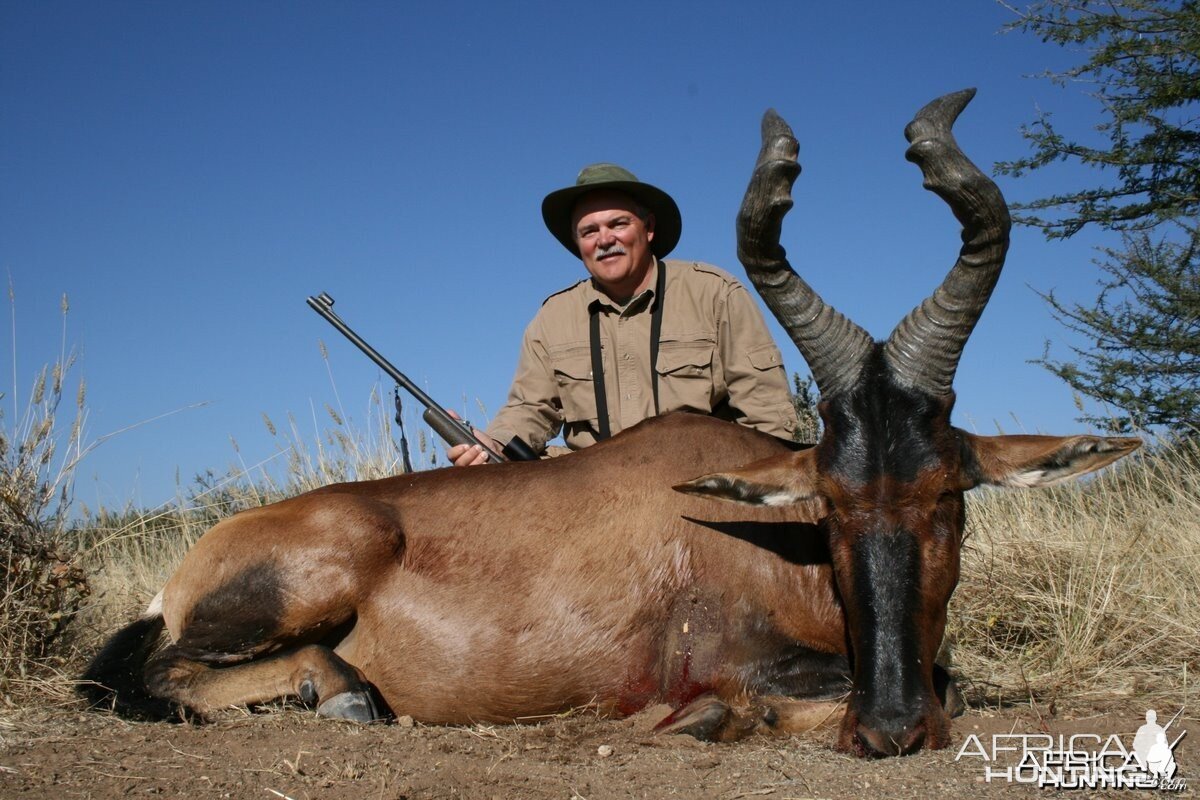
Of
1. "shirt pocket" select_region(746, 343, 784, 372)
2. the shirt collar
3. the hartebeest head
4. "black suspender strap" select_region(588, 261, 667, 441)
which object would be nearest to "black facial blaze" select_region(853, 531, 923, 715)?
the hartebeest head

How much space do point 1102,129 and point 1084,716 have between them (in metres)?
7.55

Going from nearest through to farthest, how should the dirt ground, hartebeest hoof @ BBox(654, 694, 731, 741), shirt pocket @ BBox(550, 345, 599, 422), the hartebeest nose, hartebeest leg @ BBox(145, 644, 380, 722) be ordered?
the dirt ground, the hartebeest nose, hartebeest hoof @ BBox(654, 694, 731, 741), hartebeest leg @ BBox(145, 644, 380, 722), shirt pocket @ BBox(550, 345, 599, 422)

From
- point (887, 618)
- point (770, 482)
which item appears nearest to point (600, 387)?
point (770, 482)

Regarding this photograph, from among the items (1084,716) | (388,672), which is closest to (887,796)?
(1084,716)

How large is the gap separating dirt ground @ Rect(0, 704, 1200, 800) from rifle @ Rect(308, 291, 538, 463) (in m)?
2.00

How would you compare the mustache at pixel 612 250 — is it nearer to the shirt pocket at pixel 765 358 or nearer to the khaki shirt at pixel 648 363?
the khaki shirt at pixel 648 363

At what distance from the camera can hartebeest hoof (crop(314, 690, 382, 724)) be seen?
177 inches

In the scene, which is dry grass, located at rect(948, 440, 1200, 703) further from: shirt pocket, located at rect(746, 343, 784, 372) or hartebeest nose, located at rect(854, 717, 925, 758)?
shirt pocket, located at rect(746, 343, 784, 372)

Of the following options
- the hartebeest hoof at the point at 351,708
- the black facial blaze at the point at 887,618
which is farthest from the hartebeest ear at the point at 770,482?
the hartebeest hoof at the point at 351,708

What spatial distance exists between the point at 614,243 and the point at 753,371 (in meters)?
1.34

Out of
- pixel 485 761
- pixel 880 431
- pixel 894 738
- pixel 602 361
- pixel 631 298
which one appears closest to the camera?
pixel 894 738

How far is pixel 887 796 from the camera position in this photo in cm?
322

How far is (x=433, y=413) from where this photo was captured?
723 centimetres

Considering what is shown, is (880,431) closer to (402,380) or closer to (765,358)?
(765,358)
